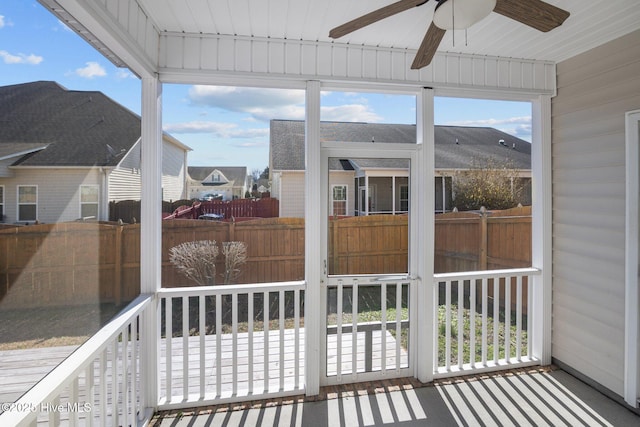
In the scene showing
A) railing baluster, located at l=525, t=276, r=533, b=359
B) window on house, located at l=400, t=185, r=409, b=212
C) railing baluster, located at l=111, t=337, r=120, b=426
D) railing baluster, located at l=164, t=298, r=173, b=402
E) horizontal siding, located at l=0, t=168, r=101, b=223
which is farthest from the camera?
railing baluster, located at l=525, t=276, r=533, b=359

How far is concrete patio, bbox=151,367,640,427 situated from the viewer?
225cm

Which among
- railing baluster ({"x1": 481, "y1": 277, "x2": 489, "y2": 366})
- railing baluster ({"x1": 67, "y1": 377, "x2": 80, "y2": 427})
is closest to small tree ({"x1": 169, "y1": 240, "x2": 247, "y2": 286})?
railing baluster ({"x1": 67, "y1": 377, "x2": 80, "y2": 427})

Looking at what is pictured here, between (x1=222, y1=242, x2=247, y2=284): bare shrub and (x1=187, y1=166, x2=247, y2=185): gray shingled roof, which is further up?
(x1=187, y1=166, x2=247, y2=185): gray shingled roof

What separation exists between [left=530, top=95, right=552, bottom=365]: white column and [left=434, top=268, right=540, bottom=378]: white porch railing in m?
0.07

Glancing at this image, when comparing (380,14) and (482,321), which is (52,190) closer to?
(380,14)

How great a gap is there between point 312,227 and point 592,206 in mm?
2259

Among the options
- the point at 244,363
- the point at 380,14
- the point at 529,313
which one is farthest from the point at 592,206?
the point at 244,363

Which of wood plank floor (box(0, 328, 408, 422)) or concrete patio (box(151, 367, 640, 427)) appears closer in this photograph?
concrete patio (box(151, 367, 640, 427))

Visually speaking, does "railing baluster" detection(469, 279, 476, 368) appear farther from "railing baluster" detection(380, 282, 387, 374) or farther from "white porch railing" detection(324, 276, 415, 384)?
"railing baluster" detection(380, 282, 387, 374)

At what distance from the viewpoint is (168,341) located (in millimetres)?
2436

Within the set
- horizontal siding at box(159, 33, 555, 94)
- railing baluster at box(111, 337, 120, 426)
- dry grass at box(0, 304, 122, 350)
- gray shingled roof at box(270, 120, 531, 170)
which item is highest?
horizontal siding at box(159, 33, 555, 94)

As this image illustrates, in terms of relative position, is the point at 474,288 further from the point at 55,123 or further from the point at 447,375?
the point at 55,123

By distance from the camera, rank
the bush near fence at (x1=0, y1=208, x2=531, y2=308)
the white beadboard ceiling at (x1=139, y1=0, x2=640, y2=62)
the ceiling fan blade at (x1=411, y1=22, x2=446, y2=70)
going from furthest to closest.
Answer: the white beadboard ceiling at (x1=139, y1=0, x2=640, y2=62) → the ceiling fan blade at (x1=411, y1=22, x2=446, y2=70) → the bush near fence at (x1=0, y1=208, x2=531, y2=308)

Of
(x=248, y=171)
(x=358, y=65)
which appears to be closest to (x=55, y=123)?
(x=248, y=171)
